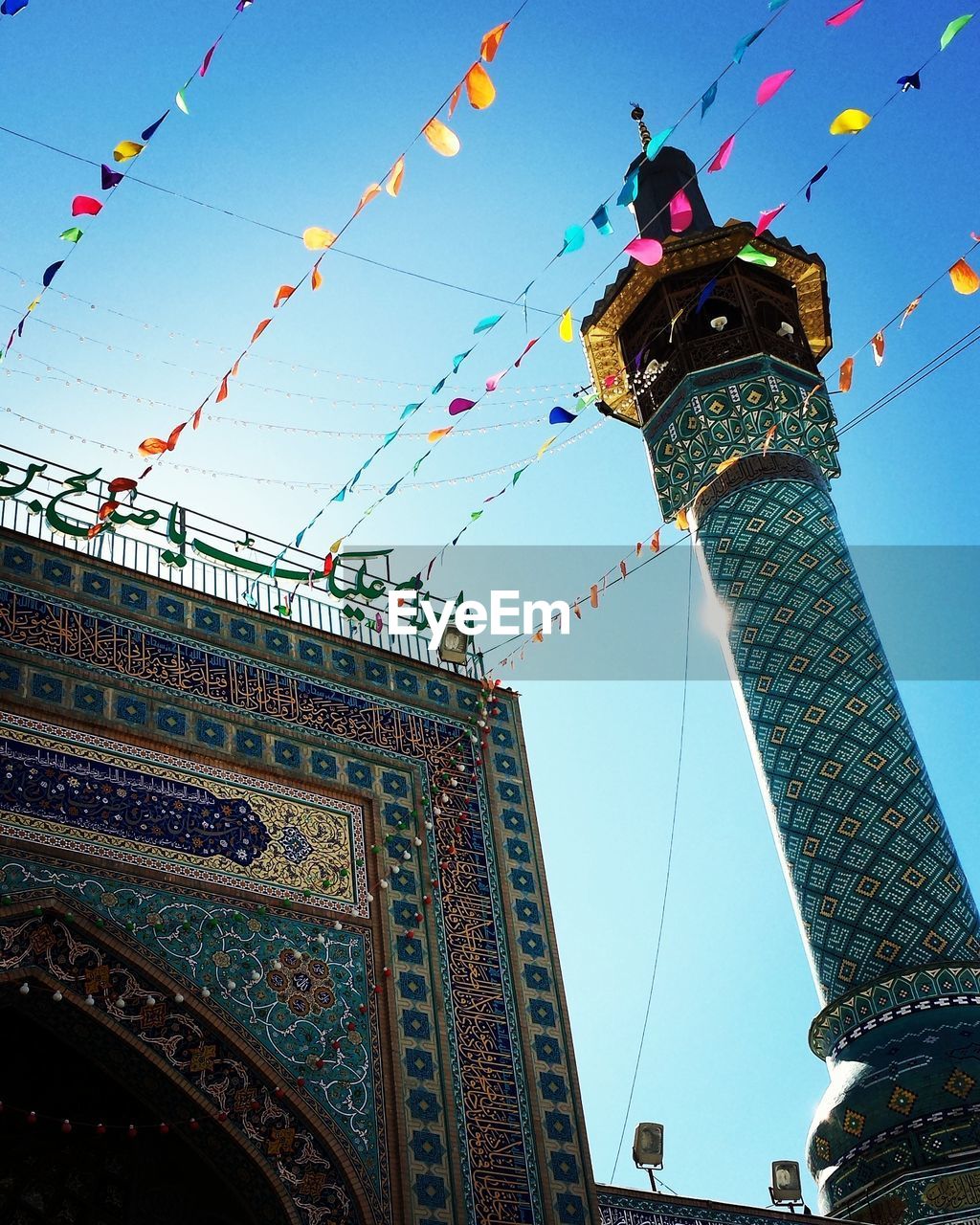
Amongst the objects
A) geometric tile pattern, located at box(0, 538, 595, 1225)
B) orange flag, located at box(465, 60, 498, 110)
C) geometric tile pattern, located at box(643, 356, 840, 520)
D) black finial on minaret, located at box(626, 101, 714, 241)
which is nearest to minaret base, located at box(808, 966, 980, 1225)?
geometric tile pattern, located at box(0, 538, 595, 1225)

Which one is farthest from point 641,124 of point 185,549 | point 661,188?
point 185,549

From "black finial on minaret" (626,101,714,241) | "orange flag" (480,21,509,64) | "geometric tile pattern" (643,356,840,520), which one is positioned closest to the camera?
"orange flag" (480,21,509,64)

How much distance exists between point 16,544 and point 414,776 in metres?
1.68

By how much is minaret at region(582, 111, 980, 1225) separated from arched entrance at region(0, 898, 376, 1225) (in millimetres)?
2116

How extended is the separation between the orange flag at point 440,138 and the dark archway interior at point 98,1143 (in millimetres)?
2698

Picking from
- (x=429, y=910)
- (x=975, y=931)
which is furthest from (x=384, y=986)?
(x=975, y=931)

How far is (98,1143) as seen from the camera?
186 inches

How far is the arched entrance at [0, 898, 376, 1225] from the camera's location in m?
4.39

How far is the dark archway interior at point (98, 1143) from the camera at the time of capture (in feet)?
14.5

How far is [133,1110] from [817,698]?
3.37 meters

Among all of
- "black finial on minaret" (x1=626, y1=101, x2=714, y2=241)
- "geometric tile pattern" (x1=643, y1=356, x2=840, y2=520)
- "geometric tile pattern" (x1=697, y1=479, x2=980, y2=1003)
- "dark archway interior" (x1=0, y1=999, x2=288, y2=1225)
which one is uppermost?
"black finial on minaret" (x1=626, y1=101, x2=714, y2=241)

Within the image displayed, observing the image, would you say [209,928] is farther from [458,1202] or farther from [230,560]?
[230,560]

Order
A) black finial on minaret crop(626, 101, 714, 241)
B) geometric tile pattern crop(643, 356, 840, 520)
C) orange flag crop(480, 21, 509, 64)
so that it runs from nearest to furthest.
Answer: orange flag crop(480, 21, 509, 64) < geometric tile pattern crop(643, 356, 840, 520) < black finial on minaret crop(626, 101, 714, 241)

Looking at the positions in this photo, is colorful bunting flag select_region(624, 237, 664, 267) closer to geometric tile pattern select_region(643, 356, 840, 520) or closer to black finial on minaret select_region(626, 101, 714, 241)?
geometric tile pattern select_region(643, 356, 840, 520)
